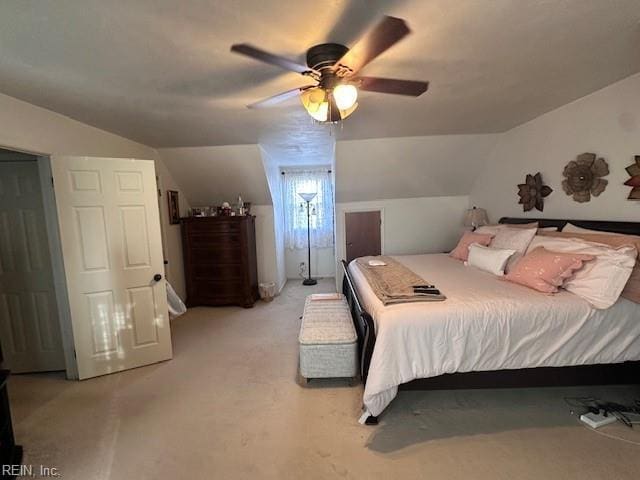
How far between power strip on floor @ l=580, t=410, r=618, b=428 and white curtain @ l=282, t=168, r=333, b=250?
4498 mm

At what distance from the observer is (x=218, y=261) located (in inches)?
182

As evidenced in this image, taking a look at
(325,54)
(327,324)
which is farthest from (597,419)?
(325,54)

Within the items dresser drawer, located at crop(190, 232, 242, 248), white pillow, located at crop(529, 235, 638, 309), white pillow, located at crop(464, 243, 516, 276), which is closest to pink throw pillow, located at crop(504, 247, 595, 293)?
white pillow, located at crop(529, 235, 638, 309)

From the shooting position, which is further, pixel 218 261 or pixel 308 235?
pixel 308 235

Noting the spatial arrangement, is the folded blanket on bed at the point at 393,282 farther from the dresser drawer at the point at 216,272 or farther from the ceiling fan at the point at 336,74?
the dresser drawer at the point at 216,272

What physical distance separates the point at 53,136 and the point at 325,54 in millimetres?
2554

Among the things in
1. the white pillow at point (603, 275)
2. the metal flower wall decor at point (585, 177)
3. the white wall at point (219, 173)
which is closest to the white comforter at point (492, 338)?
the white pillow at point (603, 275)

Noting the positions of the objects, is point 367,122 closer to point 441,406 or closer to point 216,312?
point 441,406

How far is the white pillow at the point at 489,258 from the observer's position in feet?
9.60

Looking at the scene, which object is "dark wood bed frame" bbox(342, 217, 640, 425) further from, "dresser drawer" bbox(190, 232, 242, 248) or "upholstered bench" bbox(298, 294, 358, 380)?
"dresser drawer" bbox(190, 232, 242, 248)

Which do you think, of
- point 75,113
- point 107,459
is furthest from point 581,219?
point 75,113

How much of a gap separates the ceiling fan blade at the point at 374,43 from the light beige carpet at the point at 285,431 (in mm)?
2283

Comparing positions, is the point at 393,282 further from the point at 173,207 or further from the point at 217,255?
the point at 173,207

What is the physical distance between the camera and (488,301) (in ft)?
6.97
